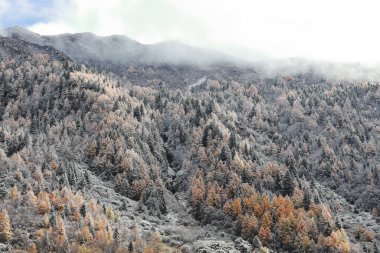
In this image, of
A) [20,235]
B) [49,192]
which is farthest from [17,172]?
[20,235]

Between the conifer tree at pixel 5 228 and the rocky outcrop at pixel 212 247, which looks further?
the rocky outcrop at pixel 212 247

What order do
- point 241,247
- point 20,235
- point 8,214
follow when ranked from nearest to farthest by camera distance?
point 20,235 → point 8,214 → point 241,247

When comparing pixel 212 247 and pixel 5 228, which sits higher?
pixel 5 228

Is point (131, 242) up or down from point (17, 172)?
down

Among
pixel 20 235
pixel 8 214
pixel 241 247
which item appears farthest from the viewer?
pixel 241 247

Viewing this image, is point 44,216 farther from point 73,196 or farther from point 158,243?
point 158,243

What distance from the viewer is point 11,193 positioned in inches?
7180

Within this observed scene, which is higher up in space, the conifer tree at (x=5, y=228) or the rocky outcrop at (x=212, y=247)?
the conifer tree at (x=5, y=228)

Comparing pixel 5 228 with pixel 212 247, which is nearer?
pixel 5 228

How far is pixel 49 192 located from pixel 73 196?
980 centimetres

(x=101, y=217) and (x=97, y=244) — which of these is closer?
(x=97, y=244)

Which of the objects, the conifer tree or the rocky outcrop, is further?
the rocky outcrop

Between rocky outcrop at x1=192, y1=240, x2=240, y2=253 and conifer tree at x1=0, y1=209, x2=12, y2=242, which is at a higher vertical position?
conifer tree at x1=0, y1=209, x2=12, y2=242

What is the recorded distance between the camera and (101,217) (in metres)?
185
